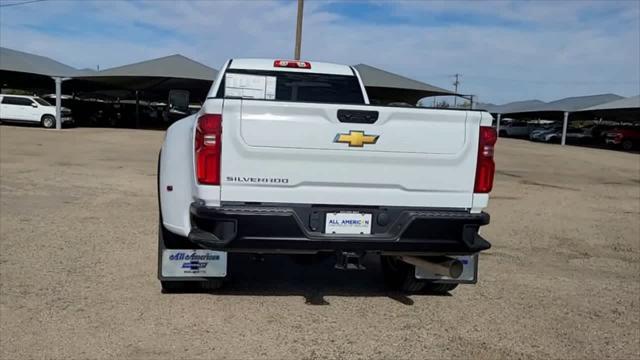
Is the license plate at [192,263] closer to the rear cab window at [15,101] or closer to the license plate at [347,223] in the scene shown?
the license plate at [347,223]

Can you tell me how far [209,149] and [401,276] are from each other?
2373 millimetres

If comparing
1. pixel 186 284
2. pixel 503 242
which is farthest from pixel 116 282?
pixel 503 242

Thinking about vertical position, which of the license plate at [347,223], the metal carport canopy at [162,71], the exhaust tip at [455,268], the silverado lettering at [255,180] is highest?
the metal carport canopy at [162,71]

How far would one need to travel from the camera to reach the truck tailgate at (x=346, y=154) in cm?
362

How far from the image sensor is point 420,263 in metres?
4.45

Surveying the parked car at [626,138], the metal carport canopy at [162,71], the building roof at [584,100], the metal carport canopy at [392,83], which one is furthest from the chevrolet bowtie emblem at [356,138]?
the building roof at [584,100]

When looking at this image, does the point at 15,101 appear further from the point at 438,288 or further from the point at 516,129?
the point at 516,129

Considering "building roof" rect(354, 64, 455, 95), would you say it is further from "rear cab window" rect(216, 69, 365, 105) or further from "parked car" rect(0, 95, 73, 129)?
"rear cab window" rect(216, 69, 365, 105)

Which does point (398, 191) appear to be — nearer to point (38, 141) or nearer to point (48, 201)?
point (48, 201)

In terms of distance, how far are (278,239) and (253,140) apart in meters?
0.68

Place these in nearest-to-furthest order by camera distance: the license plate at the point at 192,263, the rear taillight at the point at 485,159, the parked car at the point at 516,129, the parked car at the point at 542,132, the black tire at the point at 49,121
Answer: the rear taillight at the point at 485,159, the license plate at the point at 192,263, the black tire at the point at 49,121, the parked car at the point at 542,132, the parked car at the point at 516,129

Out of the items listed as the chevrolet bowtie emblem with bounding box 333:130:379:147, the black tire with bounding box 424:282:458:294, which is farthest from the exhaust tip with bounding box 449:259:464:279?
the chevrolet bowtie emblem with bounding box 333:130:379:147

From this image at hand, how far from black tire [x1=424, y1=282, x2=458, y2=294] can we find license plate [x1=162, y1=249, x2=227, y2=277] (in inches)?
75.4

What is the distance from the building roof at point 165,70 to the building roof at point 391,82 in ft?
27.8
